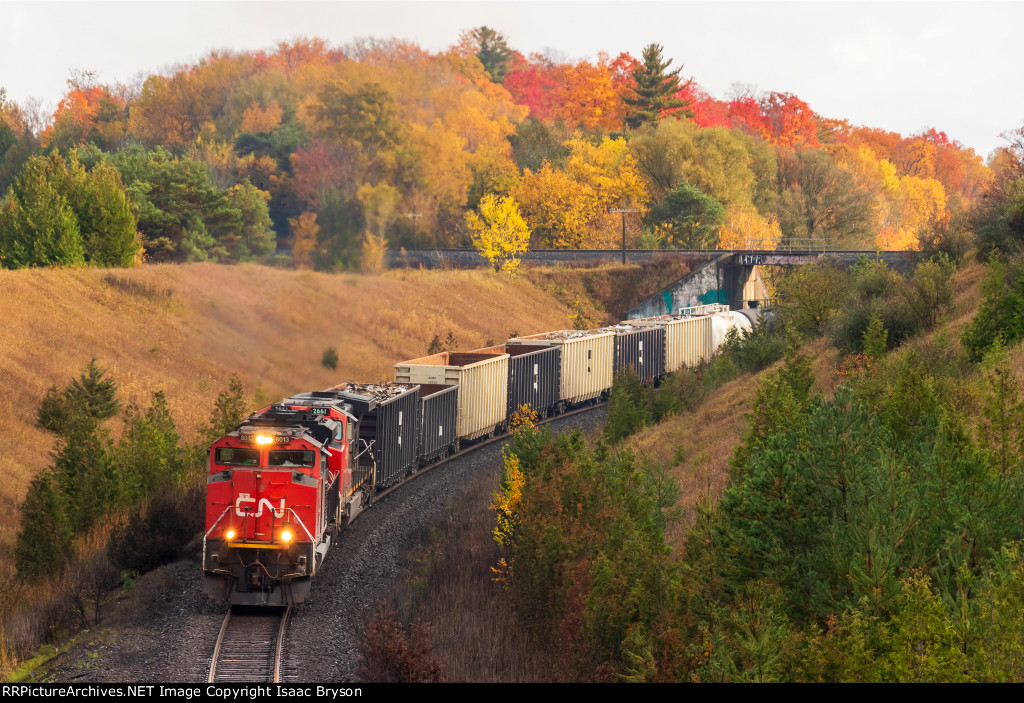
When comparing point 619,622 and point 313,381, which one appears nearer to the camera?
point 619,622

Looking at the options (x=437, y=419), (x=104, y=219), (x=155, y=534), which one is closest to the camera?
(x=155, y=534)

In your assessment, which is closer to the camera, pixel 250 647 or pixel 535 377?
pixel 250 647

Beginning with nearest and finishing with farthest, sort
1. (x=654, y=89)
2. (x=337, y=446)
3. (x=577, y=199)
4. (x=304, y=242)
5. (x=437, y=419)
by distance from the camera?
1. (x=337, y=446)
2. (x=437, y=419)
3. (x=304, y=242)
4. (x=577, y=199)
5. (x=654, y=89)

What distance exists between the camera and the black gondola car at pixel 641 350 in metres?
43.2

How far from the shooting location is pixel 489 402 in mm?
33750

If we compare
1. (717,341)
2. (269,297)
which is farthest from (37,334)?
(717,341)

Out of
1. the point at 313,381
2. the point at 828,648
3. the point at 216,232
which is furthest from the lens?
the point at 216,232

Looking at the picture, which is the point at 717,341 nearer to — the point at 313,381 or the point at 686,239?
the point at 313,381

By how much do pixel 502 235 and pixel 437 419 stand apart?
50203mm

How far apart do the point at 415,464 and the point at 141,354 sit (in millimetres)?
19460

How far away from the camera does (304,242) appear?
43406mm

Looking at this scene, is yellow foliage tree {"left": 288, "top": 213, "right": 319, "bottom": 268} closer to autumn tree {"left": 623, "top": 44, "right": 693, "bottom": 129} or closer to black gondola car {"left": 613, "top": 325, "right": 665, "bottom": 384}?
black gondola car {"left": 613, "top": 325, "right": 665, "bottom": 384}

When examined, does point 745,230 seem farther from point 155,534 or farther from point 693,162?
point 155,534

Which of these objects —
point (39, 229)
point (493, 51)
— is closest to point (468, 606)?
point (39, 229)
